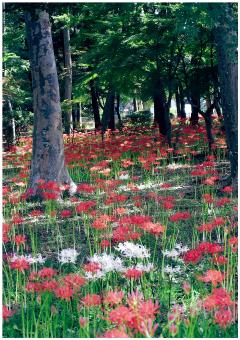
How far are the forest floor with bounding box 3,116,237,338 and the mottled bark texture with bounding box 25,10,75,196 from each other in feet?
1.95

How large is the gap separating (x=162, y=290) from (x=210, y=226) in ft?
2.16

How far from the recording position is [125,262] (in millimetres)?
4547

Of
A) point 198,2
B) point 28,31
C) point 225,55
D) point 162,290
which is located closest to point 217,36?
point 225,55

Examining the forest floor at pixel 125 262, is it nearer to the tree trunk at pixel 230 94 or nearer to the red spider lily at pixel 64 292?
the red spider lily at pixel 64 292

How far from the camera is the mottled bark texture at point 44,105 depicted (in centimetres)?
763

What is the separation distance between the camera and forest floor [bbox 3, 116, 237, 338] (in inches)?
111

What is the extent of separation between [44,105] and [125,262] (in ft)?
12.9

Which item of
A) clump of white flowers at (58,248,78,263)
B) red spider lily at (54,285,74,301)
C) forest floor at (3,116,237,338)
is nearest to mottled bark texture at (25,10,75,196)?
forest floor at (3,116,237,338)

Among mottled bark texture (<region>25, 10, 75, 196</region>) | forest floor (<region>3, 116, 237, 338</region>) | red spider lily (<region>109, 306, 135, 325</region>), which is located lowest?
forest floor (<region>3, 116, 237, 338</region>)

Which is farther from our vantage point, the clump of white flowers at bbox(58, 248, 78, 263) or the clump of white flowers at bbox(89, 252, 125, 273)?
the clump of white flowers at bbox(58, 248, 78, 263)

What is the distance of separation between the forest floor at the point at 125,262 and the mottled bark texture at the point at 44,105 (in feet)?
1.95

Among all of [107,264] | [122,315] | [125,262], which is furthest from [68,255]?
[122,315]

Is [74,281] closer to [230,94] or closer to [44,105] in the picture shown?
[230,94]

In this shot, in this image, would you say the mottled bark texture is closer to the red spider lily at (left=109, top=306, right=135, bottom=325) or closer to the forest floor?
the forest floor
